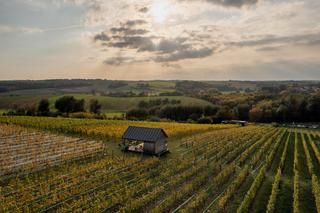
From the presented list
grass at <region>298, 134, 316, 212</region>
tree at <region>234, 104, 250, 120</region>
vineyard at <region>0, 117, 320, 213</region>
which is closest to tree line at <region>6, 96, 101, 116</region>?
tree at <region>234, 104, 250, 120</region>

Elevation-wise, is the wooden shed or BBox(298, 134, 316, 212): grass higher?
the wooden shed

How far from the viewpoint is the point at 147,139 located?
1233 inches

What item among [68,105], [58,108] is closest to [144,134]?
[68,105]

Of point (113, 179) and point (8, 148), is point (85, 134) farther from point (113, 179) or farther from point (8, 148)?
point (113, 179)

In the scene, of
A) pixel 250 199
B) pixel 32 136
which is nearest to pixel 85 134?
pixel 32 136

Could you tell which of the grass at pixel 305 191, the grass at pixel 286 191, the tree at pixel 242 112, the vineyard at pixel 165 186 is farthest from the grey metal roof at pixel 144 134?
the tree at pixel 242 112

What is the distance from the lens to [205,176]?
23016 mm

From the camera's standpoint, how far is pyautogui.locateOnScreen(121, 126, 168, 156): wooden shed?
31125 mm

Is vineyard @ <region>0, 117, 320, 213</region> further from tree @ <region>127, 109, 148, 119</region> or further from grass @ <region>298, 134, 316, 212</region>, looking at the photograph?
tree @ <region>127, 109, 148, 119</region>

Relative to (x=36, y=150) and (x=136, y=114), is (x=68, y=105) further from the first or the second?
(x=36, y=150)

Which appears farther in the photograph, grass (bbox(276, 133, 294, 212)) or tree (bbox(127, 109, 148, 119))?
tree (bbox(127, 109, 148, 119))

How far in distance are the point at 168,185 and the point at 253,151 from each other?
18.5 metres

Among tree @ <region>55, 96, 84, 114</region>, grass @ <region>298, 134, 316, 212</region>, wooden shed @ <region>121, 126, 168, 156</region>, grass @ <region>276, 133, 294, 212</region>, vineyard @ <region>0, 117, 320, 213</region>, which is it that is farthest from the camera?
tree @ <region>55, 96, 84, 114</region>

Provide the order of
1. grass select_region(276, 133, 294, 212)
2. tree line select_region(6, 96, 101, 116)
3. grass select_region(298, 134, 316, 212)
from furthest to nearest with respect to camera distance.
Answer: tree line select_region(6, 96, 101, 116)
grass select_region(298, 134, 316, 212)
grass select_region(276, 133, 294, 212)
